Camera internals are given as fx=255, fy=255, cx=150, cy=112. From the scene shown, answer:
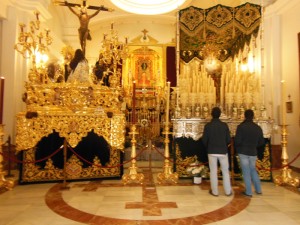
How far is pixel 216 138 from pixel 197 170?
1163mm

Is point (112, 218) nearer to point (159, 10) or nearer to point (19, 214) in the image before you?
point (19, 214)

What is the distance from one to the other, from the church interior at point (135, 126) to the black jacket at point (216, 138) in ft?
2.76

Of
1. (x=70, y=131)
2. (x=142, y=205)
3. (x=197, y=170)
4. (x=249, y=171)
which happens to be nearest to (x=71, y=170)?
(x=70, y=131)

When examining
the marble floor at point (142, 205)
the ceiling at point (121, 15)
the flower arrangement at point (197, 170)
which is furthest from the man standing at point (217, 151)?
the ceiling at point (121, 15)

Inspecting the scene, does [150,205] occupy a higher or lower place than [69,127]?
lower

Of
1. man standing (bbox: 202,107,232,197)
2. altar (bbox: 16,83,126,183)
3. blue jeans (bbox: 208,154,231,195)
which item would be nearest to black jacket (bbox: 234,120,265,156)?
man standing (bbox: 202,107,232,197)

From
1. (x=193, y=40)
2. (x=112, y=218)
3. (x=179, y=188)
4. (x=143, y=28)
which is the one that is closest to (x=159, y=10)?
(x=143, y=28)

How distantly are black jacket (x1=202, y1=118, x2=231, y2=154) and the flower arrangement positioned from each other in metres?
0.94

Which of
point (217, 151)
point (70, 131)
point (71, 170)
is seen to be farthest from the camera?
point (71, 170)

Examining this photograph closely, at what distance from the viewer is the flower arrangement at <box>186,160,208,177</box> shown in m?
5.36

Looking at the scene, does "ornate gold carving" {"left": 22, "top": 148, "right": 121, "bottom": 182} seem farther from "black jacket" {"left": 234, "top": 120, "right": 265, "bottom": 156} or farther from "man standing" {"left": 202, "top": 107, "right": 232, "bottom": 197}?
"black jacket" {"left": 234, "top": 120, "right": 265, "bottom": 156}

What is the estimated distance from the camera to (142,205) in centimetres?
402

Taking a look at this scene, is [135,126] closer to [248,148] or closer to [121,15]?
[248,148]

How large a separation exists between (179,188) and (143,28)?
11.4 m
